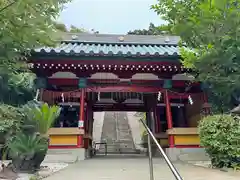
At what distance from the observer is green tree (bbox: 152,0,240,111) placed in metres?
5.51

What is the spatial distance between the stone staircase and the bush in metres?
9.72

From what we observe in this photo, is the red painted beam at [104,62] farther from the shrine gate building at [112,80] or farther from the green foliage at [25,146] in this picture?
the green foliage at [25,146]

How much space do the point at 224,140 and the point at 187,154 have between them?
2.32 metres

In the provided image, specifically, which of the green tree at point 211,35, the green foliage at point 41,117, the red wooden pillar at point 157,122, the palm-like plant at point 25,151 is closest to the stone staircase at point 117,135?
the red wooden pillar at point 157,122

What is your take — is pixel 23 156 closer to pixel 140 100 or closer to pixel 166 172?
pixel 166 172

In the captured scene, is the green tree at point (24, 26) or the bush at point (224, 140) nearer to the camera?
the green tree at point (24, 26)

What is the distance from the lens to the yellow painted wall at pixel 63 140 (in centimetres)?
787

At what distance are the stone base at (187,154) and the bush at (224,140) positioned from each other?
177 centimetres

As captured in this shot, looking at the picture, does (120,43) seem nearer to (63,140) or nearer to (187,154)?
(63,140)

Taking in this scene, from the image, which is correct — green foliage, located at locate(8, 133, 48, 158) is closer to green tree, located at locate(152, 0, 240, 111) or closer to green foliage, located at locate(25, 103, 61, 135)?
green foliage, located at locate(25, 103, 61, 135)

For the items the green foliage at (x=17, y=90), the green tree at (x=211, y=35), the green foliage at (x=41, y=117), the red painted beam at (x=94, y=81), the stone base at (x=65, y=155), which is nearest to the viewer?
the green foliage at (x=41, y=117)

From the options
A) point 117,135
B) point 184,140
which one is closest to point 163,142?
point 184,140

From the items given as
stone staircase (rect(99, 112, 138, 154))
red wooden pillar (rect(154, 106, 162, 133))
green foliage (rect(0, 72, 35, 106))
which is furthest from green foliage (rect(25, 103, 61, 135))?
stone staircase (rect(99, 112, 138, 154))

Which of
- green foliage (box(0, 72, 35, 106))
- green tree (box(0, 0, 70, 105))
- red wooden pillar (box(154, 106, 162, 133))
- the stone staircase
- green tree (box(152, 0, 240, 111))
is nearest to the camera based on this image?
green tree (box(0, 0, 70, 105))
